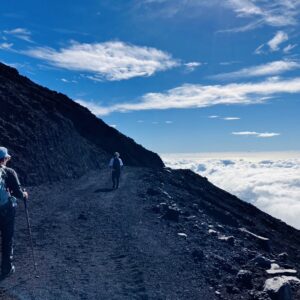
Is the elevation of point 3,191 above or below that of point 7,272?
above

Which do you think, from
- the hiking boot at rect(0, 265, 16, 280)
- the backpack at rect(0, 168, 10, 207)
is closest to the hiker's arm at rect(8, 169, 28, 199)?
the backpack at rect(0, 168, 10, 207)

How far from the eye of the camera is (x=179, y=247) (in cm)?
1305

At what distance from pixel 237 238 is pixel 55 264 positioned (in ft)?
28.5

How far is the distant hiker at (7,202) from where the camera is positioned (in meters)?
8.81

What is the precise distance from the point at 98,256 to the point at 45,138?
67.7 feet

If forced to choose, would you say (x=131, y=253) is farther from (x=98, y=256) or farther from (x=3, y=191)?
(x=3, y=191)

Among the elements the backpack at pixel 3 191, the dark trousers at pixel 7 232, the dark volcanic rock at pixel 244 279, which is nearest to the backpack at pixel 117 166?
the dark volcanic rock at pixel 244 279

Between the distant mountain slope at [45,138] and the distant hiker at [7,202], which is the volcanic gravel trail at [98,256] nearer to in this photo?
the distant hiker at [7,202]

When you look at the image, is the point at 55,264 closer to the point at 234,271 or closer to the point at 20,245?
the point at 20,245

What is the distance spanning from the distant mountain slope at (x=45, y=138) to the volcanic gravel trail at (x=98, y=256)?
24.6ft

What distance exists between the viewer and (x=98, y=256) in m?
11.5

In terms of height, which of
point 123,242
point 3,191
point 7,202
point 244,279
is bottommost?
point 244,279

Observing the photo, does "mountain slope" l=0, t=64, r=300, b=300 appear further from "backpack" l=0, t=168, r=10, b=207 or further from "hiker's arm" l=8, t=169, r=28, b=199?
"hiker's arm" l=8, t=169, r=28, b=199

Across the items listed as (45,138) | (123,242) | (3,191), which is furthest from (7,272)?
(45,138)
